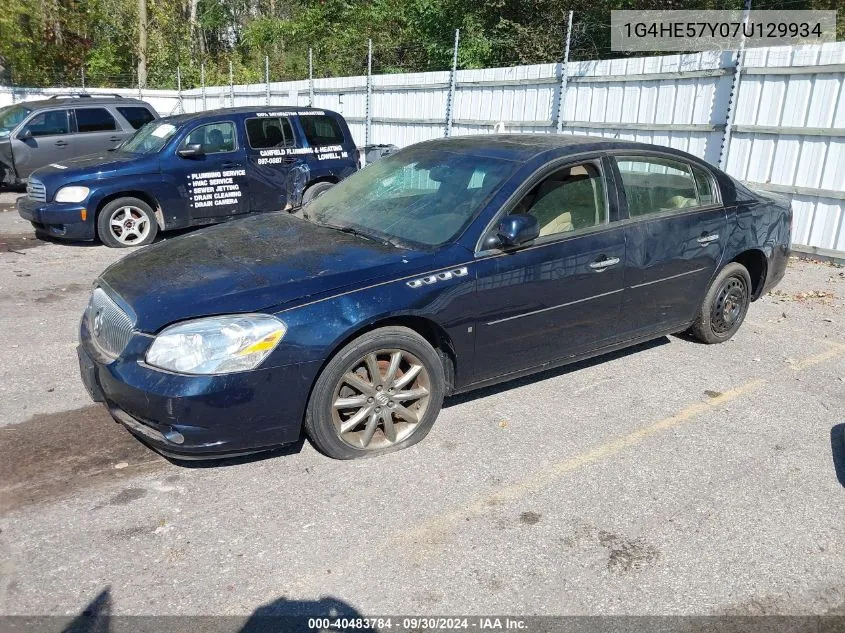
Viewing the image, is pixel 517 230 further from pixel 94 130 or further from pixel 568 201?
pixel 94 130

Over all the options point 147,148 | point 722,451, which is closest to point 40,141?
point 147,148

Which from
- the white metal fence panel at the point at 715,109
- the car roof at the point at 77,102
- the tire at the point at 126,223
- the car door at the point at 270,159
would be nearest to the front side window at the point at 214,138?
the car door at the point at 270,159

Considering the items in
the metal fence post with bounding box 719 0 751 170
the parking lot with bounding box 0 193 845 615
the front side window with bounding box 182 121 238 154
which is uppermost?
the metal fence post with bounding box 719 0 751 170

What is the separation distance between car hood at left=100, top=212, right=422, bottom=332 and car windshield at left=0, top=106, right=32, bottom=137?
11345 mm

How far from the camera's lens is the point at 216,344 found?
3.27 m

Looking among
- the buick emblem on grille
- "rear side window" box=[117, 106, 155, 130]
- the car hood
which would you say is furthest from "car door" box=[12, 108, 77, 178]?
the buick emblem on grille

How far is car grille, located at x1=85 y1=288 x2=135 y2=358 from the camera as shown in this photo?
3.45 metres

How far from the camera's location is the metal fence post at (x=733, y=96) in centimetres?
888

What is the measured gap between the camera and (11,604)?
8.69 ft

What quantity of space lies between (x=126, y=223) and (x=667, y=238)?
686 cm

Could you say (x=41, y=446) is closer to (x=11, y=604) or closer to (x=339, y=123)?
(x=11, y=604)

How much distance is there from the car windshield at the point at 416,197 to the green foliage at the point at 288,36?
1359cm

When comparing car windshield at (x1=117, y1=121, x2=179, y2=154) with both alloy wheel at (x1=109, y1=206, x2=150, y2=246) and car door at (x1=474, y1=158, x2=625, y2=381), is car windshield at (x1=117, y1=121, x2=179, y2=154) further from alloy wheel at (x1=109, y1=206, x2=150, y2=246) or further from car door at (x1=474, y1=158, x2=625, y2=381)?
car door at (x1=474, y1=158, x2=625, y2=381)

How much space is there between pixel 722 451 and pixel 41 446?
3804 mm
